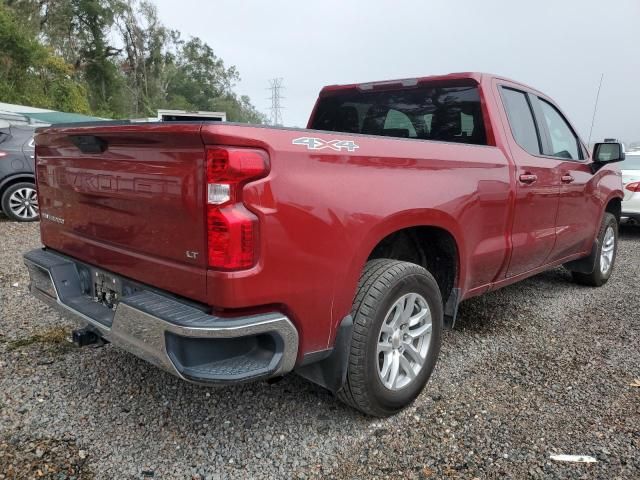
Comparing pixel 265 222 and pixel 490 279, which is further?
pixel 490 279

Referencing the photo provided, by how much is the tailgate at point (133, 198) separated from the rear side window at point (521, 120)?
7.94 ft

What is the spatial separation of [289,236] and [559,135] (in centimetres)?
316

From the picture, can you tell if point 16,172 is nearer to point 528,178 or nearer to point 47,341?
point 47,341

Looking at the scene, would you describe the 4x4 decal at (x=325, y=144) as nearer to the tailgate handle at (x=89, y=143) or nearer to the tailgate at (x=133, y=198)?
the tailgate at (x=133, y=198)

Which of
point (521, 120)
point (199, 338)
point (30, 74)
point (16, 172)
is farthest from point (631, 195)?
point (30, 74)

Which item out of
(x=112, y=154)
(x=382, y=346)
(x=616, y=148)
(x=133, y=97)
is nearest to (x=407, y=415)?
(x=382, y=346)

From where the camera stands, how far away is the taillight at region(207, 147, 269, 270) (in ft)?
5.82

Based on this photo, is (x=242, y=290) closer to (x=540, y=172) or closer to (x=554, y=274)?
(x=540, y=172)

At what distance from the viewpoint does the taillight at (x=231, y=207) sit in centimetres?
177

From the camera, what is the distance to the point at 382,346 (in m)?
2.48

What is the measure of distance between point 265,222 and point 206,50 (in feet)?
240

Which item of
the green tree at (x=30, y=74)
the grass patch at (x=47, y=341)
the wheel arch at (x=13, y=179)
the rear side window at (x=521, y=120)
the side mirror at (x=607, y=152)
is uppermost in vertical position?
the green tree at (x=30, y=74)

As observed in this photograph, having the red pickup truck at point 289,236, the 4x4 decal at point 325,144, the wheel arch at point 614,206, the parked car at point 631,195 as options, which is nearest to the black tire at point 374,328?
the red pickup truck at point 289,236

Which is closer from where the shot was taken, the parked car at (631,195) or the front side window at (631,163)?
the parked car at (631,195)
